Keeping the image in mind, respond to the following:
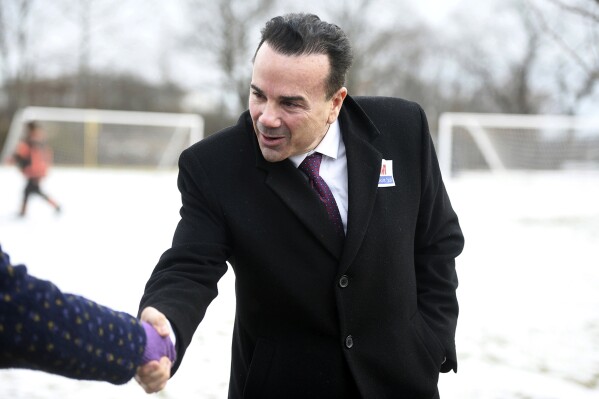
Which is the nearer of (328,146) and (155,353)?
(155,353)

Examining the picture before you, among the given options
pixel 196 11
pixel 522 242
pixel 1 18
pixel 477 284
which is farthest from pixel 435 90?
pixel 477 284

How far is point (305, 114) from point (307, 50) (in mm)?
187

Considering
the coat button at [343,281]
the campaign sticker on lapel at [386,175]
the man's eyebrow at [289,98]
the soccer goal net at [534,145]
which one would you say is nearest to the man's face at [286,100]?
the man's eyebrow at [289,98]

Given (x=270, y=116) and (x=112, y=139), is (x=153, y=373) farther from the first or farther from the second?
(x=112, y=139)

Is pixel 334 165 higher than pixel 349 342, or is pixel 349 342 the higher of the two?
pixel 334 165

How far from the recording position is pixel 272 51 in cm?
231

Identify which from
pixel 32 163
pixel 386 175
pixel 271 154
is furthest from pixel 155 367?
pixel 32 163

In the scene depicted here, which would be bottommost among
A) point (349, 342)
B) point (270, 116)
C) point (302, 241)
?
point (349, 342)

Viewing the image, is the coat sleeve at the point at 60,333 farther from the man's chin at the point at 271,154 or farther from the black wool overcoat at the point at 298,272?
the man's chin at the point at 271,154

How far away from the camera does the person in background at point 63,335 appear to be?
1.69m

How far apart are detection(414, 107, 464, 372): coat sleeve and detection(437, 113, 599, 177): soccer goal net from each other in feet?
57.2

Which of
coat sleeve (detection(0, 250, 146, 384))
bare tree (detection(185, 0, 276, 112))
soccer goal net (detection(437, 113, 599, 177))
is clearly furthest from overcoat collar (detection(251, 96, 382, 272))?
bare tree (detection(185, 0, 276, 112))

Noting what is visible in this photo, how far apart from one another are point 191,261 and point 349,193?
523 millimetres

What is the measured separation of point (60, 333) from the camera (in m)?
1.77
